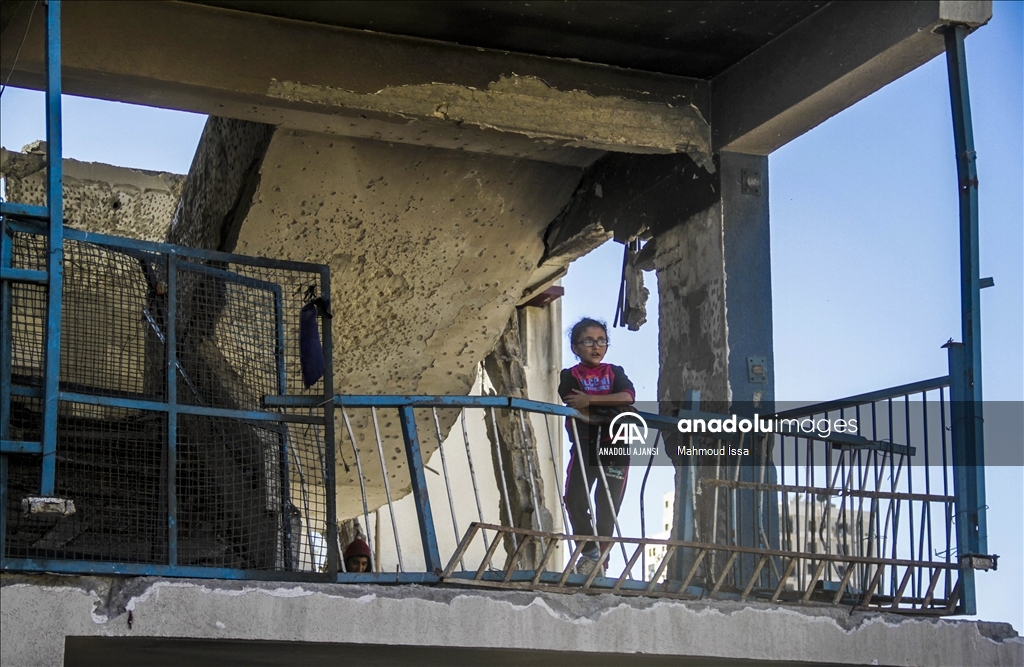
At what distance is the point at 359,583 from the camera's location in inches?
195

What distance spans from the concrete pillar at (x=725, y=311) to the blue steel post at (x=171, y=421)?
2369 millimetres

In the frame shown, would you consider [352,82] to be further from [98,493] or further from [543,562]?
[543,562]

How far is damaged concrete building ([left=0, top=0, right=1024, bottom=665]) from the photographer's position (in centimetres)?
488

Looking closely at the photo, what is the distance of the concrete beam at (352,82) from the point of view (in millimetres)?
5797

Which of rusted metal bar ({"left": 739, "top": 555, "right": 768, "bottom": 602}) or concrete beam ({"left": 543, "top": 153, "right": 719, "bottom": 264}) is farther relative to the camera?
concrete beam ({"left": 543, "top": 153, "right": 719, "bottom": 264})

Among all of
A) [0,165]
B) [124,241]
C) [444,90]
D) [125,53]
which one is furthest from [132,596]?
[0,165]

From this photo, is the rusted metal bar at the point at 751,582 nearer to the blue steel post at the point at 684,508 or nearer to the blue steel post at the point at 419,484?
the blue steel post at the point at 684,508

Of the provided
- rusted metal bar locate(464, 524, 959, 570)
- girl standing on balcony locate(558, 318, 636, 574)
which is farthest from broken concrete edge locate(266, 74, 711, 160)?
rusted metal bar locate(464, 524, 959, 570)

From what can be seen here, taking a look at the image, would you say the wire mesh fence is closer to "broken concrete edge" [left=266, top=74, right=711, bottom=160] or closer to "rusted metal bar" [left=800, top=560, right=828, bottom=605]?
"broken concrete edge" [left=266, top=74, right=711, bottom=160]

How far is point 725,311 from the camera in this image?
645 cm

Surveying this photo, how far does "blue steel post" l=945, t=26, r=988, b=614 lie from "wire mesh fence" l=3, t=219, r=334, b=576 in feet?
8.60

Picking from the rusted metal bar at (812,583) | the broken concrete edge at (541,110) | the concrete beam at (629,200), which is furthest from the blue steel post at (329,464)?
the concrete beam at (629,200)

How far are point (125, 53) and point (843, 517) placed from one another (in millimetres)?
3814

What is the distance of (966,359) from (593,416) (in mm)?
1632
